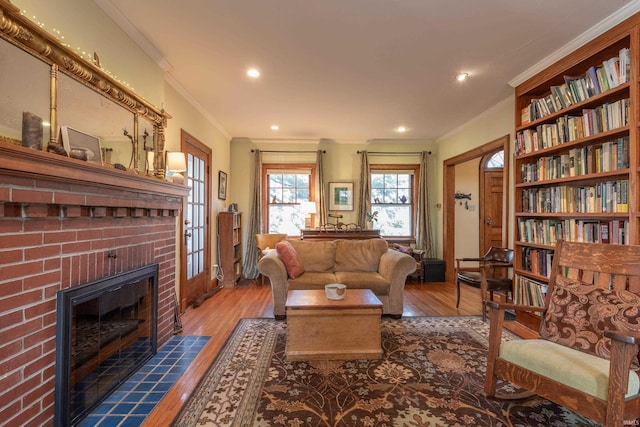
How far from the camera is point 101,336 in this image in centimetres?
186

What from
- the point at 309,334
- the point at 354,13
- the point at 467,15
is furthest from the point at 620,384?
the point at 354,13

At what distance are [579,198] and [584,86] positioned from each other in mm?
924

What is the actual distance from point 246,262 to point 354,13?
14.4 feet

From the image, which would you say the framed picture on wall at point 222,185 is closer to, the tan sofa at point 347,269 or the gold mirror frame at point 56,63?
the tan sofa at point 347,269

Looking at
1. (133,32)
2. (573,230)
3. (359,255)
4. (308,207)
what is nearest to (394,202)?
(308,207)

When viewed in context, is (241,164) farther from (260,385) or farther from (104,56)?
(260,385)

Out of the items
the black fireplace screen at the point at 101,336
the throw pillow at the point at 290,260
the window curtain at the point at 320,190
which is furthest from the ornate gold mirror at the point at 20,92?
the window curtain at the point at 320,190

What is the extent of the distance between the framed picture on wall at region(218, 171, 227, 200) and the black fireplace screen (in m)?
2.66

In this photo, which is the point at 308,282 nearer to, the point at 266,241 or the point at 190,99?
the point at 266,241

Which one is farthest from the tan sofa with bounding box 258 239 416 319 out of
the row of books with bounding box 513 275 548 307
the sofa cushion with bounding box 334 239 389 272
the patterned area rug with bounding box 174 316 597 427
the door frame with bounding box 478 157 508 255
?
the door frame with bounding box 478 157 508 255

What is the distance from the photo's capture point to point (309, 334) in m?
2.39

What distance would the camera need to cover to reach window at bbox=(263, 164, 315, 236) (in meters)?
5.74

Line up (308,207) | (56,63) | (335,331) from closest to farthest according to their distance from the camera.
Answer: (56,63) < (335,331) < (308,207)

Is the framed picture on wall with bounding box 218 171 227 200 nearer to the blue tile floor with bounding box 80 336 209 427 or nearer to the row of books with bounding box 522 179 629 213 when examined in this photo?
the blue tile floor with bounding box 80 336 209 427
